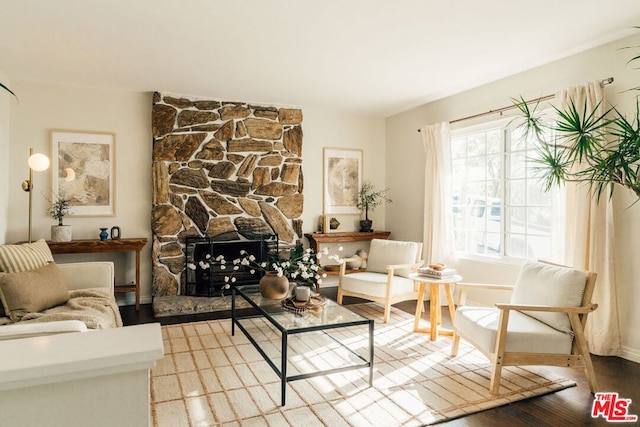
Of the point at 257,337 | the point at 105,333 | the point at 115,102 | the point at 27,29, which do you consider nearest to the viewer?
the point at 105,333

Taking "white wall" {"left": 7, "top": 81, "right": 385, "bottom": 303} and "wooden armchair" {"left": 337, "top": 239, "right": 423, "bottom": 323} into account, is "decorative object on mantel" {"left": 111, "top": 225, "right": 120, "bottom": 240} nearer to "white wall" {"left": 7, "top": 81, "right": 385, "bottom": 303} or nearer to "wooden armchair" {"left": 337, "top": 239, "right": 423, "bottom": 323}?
"white wall" {"left": 7, "top": 81, "right": 385, "bottom": 303}

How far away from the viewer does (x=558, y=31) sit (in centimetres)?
326

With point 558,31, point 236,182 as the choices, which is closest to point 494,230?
point 558,31

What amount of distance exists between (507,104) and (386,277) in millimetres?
2185

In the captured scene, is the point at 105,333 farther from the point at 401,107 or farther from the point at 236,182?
the point at 401,107

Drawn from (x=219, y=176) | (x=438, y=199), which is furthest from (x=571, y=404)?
(x=219, y=176)

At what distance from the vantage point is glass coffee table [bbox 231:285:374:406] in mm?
2674

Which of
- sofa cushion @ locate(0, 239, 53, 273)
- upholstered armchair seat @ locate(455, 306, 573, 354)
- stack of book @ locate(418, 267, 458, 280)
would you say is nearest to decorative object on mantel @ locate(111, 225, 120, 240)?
sofa cushion @ locate(0, 239, 53, 273)

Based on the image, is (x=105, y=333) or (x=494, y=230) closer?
(x=105, y=333)

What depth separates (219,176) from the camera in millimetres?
5383

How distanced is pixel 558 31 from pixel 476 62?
0.78 meters

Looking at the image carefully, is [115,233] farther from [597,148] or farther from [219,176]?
[597,148]

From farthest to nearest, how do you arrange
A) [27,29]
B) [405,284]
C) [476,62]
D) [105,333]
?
1. [405,284]
2. [476,62]
3. [27,29]
4. [105,333]

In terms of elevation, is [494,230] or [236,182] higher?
[236,182]
